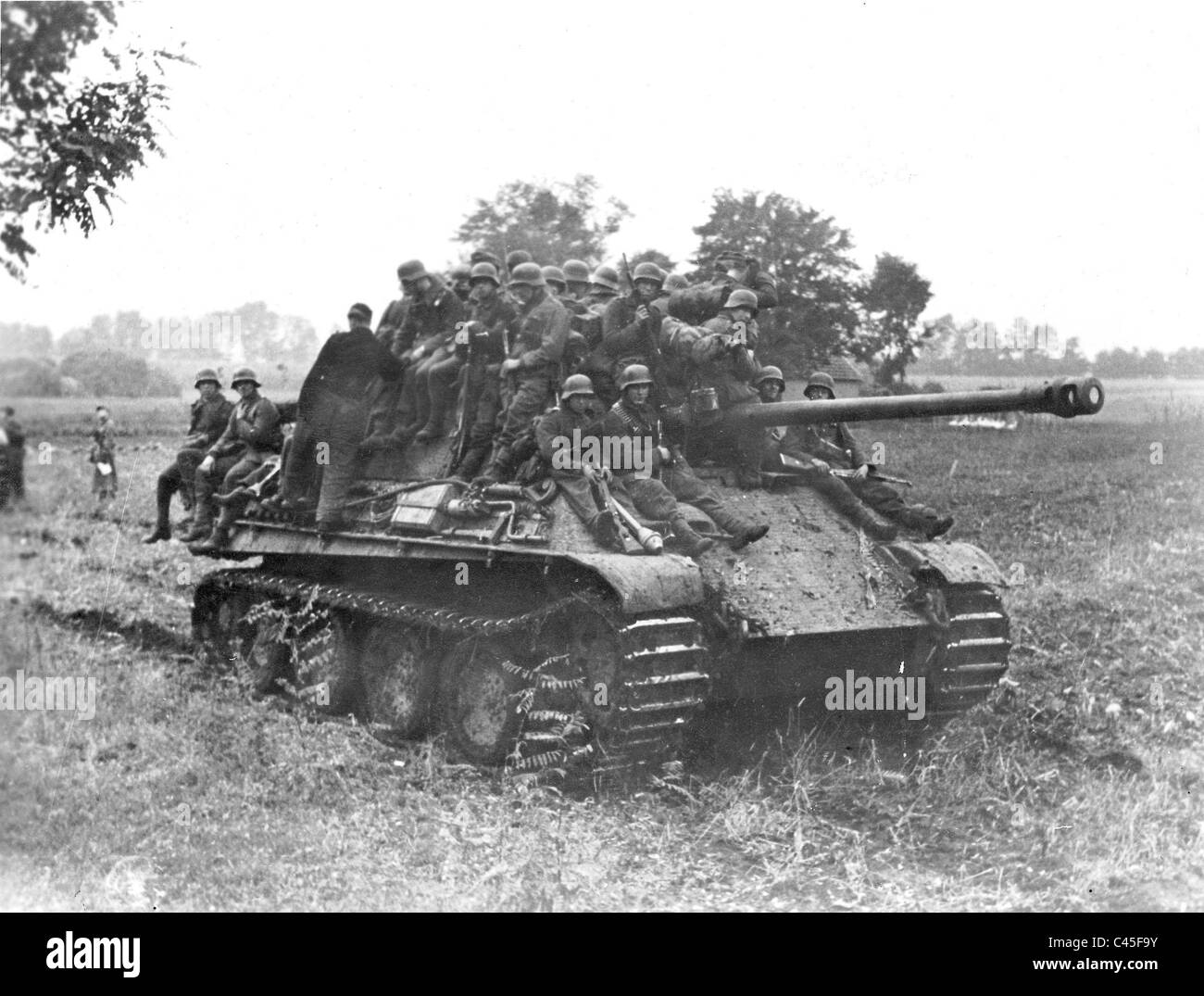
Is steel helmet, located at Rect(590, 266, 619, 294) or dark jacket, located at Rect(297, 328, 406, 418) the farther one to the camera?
steel helmet, located at Rect(590, 266, 619, 294)

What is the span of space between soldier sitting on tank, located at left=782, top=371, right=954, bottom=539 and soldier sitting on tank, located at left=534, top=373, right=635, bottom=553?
1.76m

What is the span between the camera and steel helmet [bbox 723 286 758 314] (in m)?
9.76

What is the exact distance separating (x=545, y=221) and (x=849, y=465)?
8.34 metres

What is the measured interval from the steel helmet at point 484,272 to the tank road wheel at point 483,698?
9.13ft

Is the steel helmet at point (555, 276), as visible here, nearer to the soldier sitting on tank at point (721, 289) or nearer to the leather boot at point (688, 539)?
the soldier sitting on tank at point (721, 289)

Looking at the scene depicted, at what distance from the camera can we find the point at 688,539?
8656 millimetres

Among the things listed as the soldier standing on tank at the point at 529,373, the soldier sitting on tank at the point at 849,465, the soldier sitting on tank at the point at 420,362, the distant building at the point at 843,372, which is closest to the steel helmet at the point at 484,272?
the soldier standing on tank at the point at 529,373

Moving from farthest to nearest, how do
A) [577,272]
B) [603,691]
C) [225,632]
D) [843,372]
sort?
[843,372] < [225,632] < [577,272] < [603,691]

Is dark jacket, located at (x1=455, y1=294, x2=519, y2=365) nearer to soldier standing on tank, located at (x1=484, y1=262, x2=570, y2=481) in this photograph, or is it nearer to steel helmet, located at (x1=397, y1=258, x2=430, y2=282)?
soldier standing on tank, located at (x1=484, y1=262, x2=570, y2=481)

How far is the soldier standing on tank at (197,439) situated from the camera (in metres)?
12.7

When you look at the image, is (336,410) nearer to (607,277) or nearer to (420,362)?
(420,362)

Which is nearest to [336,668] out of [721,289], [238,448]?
[238,448]

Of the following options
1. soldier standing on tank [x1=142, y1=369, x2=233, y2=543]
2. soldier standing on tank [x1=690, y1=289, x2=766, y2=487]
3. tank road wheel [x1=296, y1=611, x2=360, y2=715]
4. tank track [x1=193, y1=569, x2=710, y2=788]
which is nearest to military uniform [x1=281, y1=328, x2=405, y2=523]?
tank road wheel [x1=296, y1=611, x2=360, y2=715]
